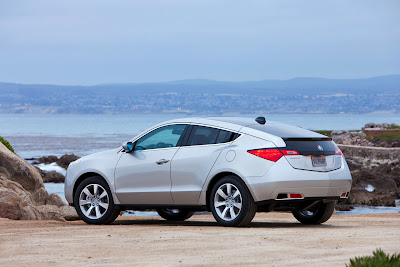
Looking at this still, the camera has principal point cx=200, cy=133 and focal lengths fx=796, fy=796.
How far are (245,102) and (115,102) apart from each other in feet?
95.4

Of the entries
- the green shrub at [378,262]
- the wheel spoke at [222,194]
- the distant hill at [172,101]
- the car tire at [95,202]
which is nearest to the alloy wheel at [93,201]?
the car tire at [95,202]

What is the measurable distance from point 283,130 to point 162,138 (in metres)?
1.89

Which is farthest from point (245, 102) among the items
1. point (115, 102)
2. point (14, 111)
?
point (14, 111)

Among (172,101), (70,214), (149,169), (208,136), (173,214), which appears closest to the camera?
(208,136)

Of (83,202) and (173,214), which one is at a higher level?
(83,202)

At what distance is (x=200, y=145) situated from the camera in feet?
38.0

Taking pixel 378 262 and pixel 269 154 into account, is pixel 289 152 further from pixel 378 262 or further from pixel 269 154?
pixel 378 262

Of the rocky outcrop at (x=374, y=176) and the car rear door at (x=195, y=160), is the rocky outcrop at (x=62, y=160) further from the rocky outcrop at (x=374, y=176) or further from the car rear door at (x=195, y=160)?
the car rear door at (x=195, y=160)

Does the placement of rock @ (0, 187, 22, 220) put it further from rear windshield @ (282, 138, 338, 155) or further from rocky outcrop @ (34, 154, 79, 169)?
rocky outcrop @ (34, 154, 79, 169)

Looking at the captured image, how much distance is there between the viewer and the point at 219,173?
11.2 meters

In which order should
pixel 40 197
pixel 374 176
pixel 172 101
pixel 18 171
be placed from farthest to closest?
pixel 172 101 < pixel 374 176 < pixel 18 171 < pixel 40 197

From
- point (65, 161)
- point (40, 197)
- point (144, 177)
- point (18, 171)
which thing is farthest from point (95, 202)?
point (65, 161)

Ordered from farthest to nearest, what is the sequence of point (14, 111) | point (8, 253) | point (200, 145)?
point (14, 111) < point (200, 145) < point (8, 253)

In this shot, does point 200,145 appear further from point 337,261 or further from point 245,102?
point 245,102
